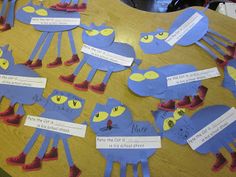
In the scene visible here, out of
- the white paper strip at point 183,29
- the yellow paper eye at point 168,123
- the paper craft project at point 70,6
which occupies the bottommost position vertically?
the yellow paper eye at point 168,123

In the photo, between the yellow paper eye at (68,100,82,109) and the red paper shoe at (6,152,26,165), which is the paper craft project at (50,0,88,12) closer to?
the yellow paper eye at (68,100,82,109)

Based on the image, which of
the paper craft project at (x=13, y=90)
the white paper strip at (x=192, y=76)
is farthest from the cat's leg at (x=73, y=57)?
the white paper strip at (x=192, y=76)

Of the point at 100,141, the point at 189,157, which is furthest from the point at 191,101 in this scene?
the point at 100,141

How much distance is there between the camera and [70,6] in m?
1.07

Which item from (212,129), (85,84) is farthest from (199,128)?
(85,84)

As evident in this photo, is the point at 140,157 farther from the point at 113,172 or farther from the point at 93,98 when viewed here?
the point at 93,98

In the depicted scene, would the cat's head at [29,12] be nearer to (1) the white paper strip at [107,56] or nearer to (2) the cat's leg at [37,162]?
(1) the white paper strip at [107,56]

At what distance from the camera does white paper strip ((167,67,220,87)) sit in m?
0.86

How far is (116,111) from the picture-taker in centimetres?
82

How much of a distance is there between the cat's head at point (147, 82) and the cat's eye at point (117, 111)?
0.07 m

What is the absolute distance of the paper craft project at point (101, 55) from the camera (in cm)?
89

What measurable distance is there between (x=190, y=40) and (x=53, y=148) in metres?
0.58

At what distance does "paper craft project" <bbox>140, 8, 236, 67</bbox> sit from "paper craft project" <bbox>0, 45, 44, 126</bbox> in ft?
1.32

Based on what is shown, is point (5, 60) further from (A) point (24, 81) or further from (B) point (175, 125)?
(B) point (175, 125)
